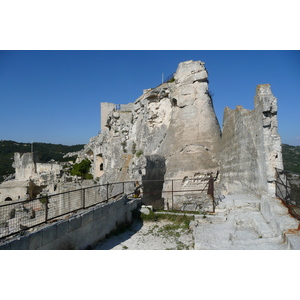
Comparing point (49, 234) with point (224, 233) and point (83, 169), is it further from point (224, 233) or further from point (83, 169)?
point (83, 169)

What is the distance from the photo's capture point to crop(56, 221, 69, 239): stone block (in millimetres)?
5000

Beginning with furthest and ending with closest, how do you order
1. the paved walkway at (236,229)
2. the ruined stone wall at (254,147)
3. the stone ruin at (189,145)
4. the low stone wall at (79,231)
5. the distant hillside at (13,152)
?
1. the distant hillside at (13,152)
2. the stone ruin at (189,145)
3. the ruined stone wall at (254,147)
4. the paved walkway at (236,229)
5. the low stone wall at (79,231)

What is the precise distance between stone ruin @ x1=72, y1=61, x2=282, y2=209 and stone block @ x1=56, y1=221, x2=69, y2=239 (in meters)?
4.18

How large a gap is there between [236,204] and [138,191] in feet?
14.6

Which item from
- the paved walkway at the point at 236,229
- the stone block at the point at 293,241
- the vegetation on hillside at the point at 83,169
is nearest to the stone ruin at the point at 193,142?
the paved walkway at the point at 236,229

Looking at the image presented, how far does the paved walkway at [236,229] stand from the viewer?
16.9 ft

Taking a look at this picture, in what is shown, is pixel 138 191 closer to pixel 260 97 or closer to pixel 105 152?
pixel 260 97

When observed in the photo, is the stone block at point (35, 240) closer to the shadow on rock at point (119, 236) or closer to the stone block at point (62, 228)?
the stone block at point (62, 228)

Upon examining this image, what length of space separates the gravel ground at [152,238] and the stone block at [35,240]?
1.88 m

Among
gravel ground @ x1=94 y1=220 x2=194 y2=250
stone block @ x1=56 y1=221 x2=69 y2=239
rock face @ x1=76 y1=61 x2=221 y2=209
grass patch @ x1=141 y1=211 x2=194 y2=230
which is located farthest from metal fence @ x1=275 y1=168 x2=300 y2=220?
rock face @ x1=76 y1=61 x2=221 y2=209

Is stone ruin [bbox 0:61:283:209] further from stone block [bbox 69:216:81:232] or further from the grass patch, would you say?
stone block [bbox 69:216:81:232]

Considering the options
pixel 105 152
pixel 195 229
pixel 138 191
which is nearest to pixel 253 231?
pixel 195 229

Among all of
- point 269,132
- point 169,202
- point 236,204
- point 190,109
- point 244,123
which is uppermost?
point 190,109

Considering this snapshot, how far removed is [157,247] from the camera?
6.31 m
